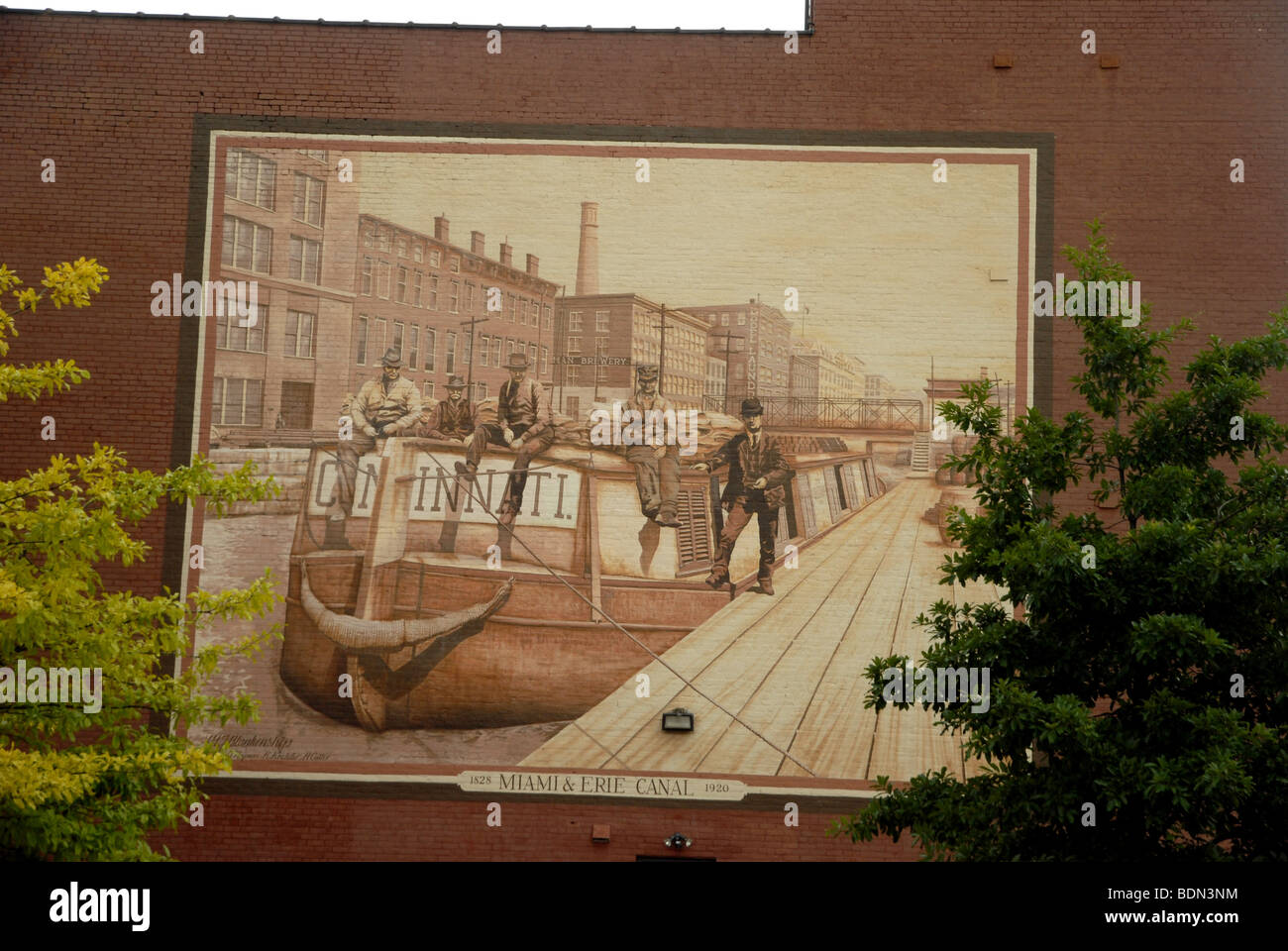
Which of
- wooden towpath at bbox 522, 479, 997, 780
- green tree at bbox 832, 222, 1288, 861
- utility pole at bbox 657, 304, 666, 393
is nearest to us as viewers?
green tree at bbox 832, 222, 1288, 861

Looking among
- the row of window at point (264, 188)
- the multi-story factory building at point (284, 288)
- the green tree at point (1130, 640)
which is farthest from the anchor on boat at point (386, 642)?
the green tree at point (1130, 640)

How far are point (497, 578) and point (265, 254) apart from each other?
5.49 m

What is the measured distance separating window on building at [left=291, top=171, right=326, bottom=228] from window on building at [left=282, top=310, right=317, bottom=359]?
128cm

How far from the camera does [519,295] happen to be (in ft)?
51.6

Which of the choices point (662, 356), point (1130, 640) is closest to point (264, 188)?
point (662, 356)

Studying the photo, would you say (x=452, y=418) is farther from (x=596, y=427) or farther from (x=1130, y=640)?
(x=1130, y=640)

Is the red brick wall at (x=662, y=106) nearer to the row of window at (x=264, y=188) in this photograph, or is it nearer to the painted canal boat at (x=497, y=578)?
the row of window at (x=264, y=188)

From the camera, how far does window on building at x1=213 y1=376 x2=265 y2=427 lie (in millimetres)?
15594

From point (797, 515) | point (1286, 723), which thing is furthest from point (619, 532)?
point (1286, 723)

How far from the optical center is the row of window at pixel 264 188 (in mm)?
15883

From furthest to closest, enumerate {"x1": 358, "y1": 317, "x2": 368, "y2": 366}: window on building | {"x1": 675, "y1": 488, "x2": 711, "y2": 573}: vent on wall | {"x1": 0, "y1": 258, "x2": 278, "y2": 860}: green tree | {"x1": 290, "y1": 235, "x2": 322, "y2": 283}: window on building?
{"x1": 290, "y1": 235, "x2": 322, "y2": 283}: window on building
{"x1": 358, "y1": 317, "x2": 368, "y2": 366}: window on building
{"x1": 675, "y1": 488, "x2": 711, "y2": 573}: vent on wall
{"x1": 0, "y1": 258, "x2": 278, "y2": 860}: green tree

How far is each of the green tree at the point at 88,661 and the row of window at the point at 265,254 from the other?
5555 mm

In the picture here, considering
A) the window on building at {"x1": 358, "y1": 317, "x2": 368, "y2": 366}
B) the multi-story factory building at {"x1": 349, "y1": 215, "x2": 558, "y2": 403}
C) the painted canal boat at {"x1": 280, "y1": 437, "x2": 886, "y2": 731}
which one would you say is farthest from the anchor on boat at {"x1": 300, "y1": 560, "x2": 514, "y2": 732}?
the window on building at {"x1": 358, "y1": 317, "x2": 368, "y2": 366}

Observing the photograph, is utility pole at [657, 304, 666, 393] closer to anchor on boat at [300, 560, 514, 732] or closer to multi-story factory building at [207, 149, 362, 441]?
anchor on boat at [300, 560, 514, 732]
